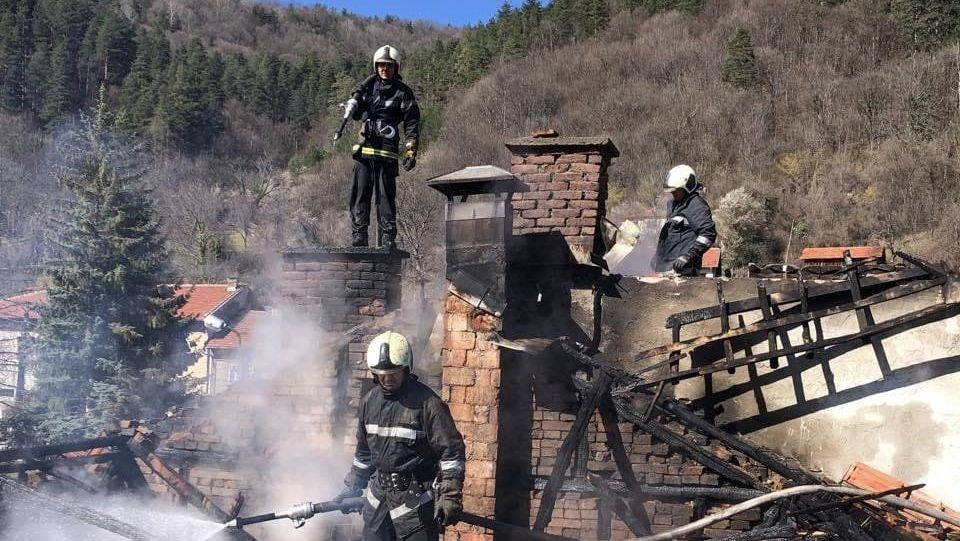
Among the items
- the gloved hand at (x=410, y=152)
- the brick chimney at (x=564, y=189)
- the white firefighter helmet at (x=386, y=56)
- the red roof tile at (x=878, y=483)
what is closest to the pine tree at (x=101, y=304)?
the gloved hand at (x=410, y=152)

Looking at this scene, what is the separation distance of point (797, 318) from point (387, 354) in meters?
3.33

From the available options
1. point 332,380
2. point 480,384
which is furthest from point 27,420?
point 480,384

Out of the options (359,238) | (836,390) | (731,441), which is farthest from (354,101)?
(836,390)

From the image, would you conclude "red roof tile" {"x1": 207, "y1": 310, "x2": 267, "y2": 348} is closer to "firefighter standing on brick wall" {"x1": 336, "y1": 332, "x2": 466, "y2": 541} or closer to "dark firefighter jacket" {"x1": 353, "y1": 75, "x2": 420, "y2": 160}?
"dark firefighter jacket" {"x1": 353, "y1": 75, "x2": 420, "y2": 160}

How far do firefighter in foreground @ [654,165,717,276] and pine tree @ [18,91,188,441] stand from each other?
12238 mm

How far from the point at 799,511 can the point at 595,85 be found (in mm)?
52705

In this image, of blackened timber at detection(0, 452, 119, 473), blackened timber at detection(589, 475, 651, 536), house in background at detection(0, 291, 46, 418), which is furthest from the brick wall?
house in background at detection(0, 291, 46, 418)

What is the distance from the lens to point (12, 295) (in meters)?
25.4

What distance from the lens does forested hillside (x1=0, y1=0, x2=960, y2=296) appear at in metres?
34.0

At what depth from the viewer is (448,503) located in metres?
4.75

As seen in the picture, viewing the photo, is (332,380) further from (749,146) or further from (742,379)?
(749,146)

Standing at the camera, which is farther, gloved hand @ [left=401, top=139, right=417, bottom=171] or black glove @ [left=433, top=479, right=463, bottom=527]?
gloved hand @ [left=401, top=139, right=417, bottom=171]

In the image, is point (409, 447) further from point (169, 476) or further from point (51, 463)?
point (51, 463)

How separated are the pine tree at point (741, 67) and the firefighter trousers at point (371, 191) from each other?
145ft
